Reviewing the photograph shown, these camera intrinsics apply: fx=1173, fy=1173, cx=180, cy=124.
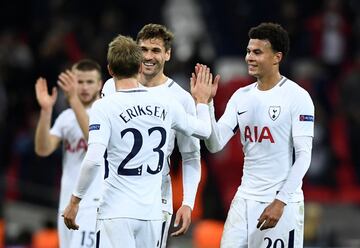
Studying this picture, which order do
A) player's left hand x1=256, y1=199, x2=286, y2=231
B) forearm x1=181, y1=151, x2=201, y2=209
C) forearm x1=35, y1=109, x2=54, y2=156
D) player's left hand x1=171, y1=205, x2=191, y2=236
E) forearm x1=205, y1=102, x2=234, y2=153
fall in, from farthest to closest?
forearm x1=35, y1=109, x2=54, y2=156, forearm x1=181, y1=151, x2=201, y2=209, forearm x1=205, y1=102, x2=234, y2=153, player's left hand x1=171, y1=205, x2=191, y2=236, player's left hand x1=256, y1=199, x2=286, y2=231

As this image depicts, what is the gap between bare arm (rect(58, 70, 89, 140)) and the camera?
1076 centimetres

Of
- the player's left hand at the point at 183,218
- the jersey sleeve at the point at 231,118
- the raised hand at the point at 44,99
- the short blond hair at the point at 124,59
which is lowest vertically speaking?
the player's left hand at the point at 183,218

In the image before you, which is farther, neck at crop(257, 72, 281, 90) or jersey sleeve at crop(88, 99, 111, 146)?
neck at crop(257, 72, 281, 90)

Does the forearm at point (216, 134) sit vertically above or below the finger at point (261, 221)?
above

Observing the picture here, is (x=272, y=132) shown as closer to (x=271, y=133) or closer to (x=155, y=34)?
(x=271, y=133)

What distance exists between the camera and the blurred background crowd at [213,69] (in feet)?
54.3

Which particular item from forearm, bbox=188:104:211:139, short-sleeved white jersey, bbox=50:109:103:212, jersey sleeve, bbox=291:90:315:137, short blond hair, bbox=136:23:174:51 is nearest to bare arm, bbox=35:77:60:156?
short-sleeved white jersey, bbox=50:109:103:212

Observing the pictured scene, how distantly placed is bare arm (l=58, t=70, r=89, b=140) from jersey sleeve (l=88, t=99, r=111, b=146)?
2.09 m

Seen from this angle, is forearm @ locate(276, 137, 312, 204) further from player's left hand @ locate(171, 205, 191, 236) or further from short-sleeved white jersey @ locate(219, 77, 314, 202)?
player's left hand @ locate(171, 205, 191, 236)

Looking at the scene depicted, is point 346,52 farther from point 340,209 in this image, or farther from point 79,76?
point 79,76

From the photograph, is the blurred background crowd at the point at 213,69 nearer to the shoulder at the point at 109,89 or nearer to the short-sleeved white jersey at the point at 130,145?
the shoulder at the point at 109,89

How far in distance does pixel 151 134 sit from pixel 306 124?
1.30 metres

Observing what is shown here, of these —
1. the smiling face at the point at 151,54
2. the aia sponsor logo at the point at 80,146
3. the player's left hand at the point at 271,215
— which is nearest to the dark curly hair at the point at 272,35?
the smiling face at the point at 151,54

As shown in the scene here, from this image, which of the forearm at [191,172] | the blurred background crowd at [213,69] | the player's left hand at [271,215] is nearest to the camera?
the player's left hand at [271,215]
